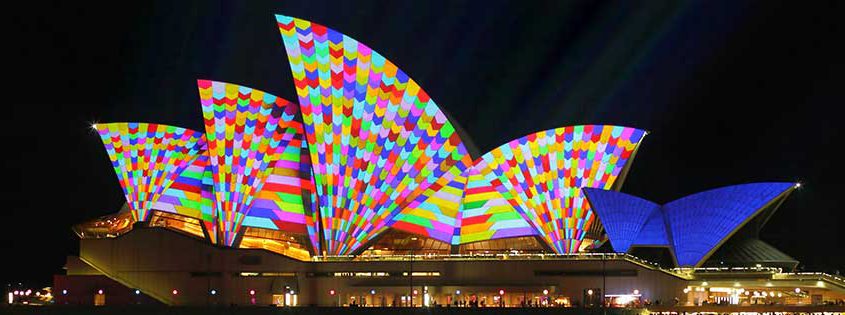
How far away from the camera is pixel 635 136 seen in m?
68.1

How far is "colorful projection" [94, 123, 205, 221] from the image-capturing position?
69.4 meters

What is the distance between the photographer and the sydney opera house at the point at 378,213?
6272 cm

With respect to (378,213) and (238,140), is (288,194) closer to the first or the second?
(238,140)

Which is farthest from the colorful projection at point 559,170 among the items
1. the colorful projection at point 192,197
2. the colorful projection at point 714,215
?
the colorful projection at point 192,197

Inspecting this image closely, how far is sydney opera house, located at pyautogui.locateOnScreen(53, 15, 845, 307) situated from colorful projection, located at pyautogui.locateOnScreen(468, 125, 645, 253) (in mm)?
90

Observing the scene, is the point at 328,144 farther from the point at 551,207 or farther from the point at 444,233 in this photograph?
the point at 551,207

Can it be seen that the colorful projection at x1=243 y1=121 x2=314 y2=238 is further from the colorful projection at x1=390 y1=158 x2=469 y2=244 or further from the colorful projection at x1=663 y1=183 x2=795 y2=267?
the colorful projection at x1=663 y1=183 x2=795 y2=267

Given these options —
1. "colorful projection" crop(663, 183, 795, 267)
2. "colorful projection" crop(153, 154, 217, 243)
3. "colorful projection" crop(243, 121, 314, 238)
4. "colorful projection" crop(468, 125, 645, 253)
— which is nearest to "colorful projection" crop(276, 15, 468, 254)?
"colorful projection" crop(243, 121, 314, 238)

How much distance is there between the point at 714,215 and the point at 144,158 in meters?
36.1

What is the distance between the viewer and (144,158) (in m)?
69.4

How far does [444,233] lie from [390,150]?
796 cm

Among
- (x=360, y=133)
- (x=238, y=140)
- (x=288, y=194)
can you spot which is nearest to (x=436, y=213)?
(x=360, y=133)

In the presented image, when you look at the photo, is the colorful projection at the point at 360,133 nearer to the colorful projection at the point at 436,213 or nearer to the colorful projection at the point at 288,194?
the colorful projection at the point at 436,213

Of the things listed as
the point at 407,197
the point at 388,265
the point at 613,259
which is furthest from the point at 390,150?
the point at 613,259
